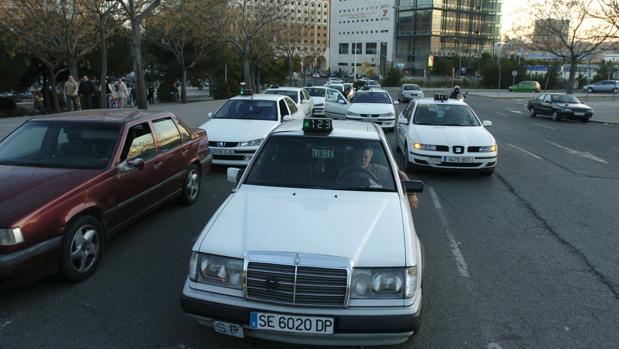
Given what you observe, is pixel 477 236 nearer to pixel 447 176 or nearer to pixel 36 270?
pixel 447 176

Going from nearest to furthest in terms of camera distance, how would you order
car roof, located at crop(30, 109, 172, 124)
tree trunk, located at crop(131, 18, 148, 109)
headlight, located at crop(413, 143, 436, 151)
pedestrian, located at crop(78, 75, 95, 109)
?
car roof, located at crop(30, 109, 172, 124) → headlight, located at crop(413, 143, 436, 151) → tree trunk, located at crop(131, 18, 148, 109) → pedestrian, located at crop(78, 75, 95, 109)

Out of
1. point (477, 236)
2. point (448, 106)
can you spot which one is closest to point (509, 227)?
point (477, 236)

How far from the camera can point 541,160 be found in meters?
12.4

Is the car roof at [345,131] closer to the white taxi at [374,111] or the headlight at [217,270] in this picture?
the headlight at [217,270]

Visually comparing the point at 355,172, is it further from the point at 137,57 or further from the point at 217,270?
the point at 137,57

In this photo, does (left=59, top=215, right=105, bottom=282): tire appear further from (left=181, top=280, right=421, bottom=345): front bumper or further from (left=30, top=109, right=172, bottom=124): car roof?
(left=181, top=280, right=421, bottom=345): front bumper

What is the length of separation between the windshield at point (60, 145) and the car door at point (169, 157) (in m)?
0.82

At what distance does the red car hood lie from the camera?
13.3 feet

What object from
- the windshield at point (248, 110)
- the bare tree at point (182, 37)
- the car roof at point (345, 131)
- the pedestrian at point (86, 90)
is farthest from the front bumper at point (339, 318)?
the bare tree at point (182, 37)

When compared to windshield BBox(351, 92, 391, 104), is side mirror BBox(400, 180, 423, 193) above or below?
below

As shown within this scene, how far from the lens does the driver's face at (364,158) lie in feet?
15.1

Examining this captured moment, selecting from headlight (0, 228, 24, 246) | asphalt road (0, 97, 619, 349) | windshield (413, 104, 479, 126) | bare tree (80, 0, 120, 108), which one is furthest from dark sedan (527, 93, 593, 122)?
headlight (0, 228, 24, 246)

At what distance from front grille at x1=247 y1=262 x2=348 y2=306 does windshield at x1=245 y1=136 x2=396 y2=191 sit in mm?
1344

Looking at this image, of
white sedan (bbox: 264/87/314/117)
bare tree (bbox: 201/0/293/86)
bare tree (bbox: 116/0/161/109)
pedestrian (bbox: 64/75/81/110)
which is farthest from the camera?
bare tree (bbox: 201/0/293/86)
